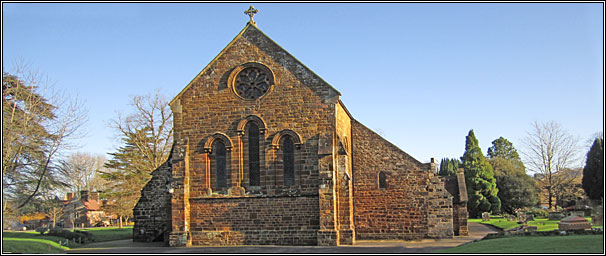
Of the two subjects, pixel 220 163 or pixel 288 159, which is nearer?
pixel 288 159

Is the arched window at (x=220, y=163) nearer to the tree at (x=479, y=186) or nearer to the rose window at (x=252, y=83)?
the rose window at (x=252, y=83)

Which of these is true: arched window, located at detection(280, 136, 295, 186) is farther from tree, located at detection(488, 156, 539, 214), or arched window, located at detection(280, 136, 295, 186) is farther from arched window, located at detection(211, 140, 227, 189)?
tree, located at detection(488, 156, 539, 214)

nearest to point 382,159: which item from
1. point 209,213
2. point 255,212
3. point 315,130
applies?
point 315,130

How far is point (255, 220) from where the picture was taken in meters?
24.2

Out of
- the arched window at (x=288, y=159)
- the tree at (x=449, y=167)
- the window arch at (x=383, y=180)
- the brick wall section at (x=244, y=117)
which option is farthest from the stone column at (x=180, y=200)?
the tree at (x=449, y=167)

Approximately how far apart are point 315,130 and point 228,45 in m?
6.30

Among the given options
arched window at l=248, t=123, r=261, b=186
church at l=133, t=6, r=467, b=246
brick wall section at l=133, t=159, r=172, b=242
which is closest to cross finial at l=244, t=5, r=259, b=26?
church at l=133, t=6, r=467, b=246

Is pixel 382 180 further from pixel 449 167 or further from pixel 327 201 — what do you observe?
pixel 449 167

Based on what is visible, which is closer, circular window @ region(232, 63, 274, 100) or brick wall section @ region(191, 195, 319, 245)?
brick wall section @ region(191, 195, 319, 245)

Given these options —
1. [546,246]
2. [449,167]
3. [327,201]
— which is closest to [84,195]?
[449,167]

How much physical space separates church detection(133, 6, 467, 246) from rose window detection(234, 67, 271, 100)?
0.05 metres

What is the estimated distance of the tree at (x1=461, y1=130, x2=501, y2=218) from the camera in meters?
57.4

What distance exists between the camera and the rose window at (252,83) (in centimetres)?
2516

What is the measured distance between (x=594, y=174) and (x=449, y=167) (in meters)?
29.1
